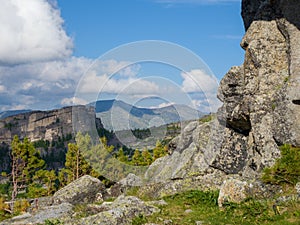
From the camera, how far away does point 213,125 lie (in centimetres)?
3238

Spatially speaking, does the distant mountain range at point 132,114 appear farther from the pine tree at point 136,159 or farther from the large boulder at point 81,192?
the pine tree at point 136,159

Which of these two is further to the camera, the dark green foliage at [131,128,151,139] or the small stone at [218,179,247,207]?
the dark green foliage at [131,128,151,139]

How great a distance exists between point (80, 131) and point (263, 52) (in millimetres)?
23846

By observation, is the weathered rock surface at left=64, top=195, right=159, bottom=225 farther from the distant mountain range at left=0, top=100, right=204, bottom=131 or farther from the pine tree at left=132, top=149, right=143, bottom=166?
the pine tree at left=132, top=149, right=143, bottom=166

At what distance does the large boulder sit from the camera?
31.5 metres

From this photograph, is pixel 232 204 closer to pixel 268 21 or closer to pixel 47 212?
pixel 47 212

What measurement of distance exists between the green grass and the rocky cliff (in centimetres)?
487

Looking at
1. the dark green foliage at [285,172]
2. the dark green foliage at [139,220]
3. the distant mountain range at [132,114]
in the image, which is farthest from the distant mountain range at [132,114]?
the dark green foliage at [139,220]

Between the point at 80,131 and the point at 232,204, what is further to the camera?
the point at 80,131

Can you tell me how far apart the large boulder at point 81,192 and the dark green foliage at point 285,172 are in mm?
17466

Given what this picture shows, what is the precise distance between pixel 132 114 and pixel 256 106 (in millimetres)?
13834

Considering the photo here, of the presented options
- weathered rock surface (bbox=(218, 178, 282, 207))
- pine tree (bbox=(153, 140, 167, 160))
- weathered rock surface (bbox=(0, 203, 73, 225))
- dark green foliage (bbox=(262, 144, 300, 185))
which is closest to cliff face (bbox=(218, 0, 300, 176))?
dark green foliage (bbox=(262, 144, 300, 185))

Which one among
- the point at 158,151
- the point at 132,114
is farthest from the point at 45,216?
the point at 158,151

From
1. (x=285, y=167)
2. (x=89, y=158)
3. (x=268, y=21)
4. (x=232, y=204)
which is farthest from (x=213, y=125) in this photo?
(x=89, y=158)
